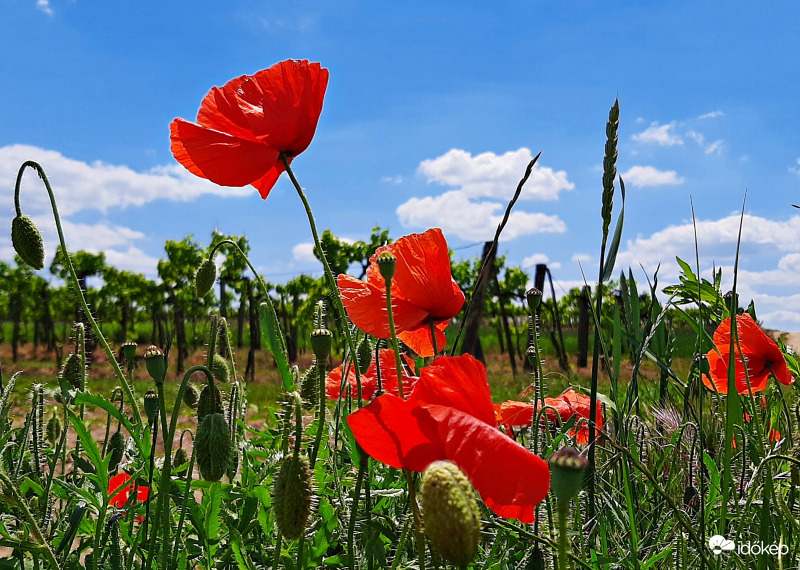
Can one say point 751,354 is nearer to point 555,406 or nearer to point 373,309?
point 555,406

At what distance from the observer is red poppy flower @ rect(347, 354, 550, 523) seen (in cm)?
54

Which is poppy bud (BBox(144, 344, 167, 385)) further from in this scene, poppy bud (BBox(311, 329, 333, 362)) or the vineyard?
poppy bud (BBox(311, 329, 333, 362))

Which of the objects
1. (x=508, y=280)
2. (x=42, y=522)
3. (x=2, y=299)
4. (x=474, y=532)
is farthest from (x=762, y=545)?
(x=2, y=299)

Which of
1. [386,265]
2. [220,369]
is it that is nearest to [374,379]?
[220,369]

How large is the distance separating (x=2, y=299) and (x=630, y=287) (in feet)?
74.4

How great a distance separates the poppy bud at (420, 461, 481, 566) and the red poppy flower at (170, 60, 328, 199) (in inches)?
25.3

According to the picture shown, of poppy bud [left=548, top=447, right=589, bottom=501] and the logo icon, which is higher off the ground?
poppy bud [left=548, top=447, right=589, bottom=501]

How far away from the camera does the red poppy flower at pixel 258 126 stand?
3.11 ft

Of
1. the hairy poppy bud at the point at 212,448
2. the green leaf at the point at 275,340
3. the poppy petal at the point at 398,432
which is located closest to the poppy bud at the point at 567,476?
the poppy petal at the point at 398,432

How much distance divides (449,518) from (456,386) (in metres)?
0.22

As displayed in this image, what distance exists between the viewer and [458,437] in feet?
1.79

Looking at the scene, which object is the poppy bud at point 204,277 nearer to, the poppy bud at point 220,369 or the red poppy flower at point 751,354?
the poppy bud at point 220,369

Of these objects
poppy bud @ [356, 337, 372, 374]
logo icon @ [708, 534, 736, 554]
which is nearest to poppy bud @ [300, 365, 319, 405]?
poppy bud @ [356, 337, 372, 374]

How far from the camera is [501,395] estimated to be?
29.6ft
